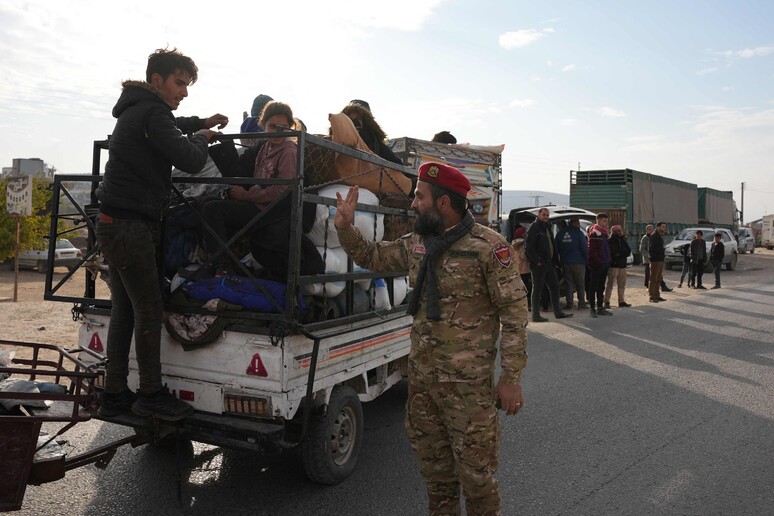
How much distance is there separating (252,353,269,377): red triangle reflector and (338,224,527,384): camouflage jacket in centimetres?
99

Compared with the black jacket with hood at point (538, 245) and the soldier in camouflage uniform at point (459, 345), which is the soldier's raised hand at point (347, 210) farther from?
the black jacket with hood at point (538, 245)

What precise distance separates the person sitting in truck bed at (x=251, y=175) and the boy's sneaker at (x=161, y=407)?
91 cm

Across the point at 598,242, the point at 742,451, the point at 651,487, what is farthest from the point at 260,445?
the point at 598,242

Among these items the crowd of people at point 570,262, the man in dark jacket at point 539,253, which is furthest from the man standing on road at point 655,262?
the man in dark jacket at point 539,253

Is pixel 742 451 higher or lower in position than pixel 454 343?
lower

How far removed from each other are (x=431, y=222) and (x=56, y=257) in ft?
80.1

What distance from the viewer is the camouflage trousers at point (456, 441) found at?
2.89 m

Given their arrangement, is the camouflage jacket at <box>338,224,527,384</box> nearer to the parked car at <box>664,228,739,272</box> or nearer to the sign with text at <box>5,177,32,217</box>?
the sign with text at <box>5,177,32,217</box>

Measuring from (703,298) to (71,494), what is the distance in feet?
49.6

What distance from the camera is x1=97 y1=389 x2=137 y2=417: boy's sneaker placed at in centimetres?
368

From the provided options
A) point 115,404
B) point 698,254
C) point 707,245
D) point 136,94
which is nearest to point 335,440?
point 115,404

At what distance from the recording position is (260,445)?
345 centimetres

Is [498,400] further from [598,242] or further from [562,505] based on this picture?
[598,242]

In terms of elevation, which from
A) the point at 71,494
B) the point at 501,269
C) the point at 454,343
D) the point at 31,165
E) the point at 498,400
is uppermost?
the point at 31,165
